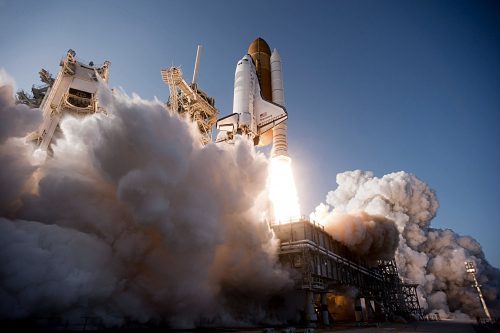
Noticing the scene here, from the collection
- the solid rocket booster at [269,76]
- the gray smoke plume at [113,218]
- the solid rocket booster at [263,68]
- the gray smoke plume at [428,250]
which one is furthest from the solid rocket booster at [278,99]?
the gray smoke plume at [428,250]

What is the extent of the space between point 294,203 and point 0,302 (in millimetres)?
24635

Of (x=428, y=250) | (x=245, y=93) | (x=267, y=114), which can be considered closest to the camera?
(x=245, y=93)

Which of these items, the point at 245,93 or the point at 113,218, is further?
the point at 245,93

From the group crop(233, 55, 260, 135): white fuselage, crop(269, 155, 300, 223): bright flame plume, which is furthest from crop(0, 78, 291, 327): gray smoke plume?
crop(233, 55, 260, 135): white fuselage

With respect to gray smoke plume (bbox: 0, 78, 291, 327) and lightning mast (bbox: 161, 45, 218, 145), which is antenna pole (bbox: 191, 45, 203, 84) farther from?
gray smoke plume (bbox: 0, 78, 291, 327)

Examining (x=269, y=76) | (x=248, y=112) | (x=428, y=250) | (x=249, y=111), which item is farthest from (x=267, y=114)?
(x=428, y=250)

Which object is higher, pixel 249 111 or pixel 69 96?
pixel 69 96

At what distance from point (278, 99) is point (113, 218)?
24.2 m

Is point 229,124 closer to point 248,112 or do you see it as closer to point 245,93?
point 248,112

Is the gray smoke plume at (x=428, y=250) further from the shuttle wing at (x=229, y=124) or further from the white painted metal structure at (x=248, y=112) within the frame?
the shuttle wing at (x=229, y=124)

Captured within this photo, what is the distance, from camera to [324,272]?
95.6 feet

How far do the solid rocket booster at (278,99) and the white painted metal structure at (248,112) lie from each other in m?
0.96

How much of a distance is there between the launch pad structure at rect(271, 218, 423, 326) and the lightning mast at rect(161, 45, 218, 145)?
15823 mm

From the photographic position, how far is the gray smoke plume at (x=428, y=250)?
48.8 m
